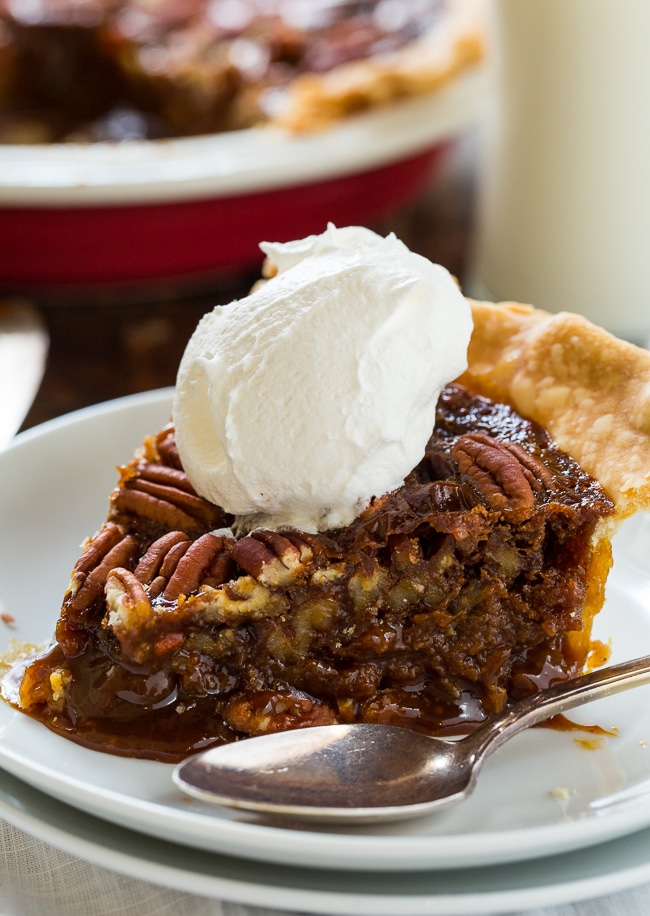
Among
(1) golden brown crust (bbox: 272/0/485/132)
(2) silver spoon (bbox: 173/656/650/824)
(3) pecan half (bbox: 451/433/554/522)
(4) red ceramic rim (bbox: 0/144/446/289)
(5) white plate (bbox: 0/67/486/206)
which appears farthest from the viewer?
(1) golden brown crust (bbox: 272/0/485/132)

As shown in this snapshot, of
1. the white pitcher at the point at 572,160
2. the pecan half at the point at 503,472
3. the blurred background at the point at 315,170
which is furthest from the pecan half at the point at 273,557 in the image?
the white pitcher at the point at 572,160

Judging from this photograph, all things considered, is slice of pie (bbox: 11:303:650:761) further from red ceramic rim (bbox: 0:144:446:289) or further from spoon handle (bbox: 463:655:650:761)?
red ceramic rim (bbox: 0:144:446:289)

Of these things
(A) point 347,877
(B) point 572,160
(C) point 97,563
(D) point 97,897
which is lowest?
(D) point 97,897

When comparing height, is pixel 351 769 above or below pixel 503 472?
below

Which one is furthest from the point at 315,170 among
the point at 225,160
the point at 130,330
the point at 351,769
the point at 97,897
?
the point at 97,897

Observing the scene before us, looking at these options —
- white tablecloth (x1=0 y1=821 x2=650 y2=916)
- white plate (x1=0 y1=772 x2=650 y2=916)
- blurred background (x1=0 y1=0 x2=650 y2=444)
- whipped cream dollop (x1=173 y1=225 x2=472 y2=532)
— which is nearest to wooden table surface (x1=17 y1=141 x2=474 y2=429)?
blurred background (x1=0 y1=0 x2=650 y2=444)

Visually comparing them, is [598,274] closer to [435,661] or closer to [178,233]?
[178,233]

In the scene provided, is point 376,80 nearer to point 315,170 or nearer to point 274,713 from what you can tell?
point 315,170
